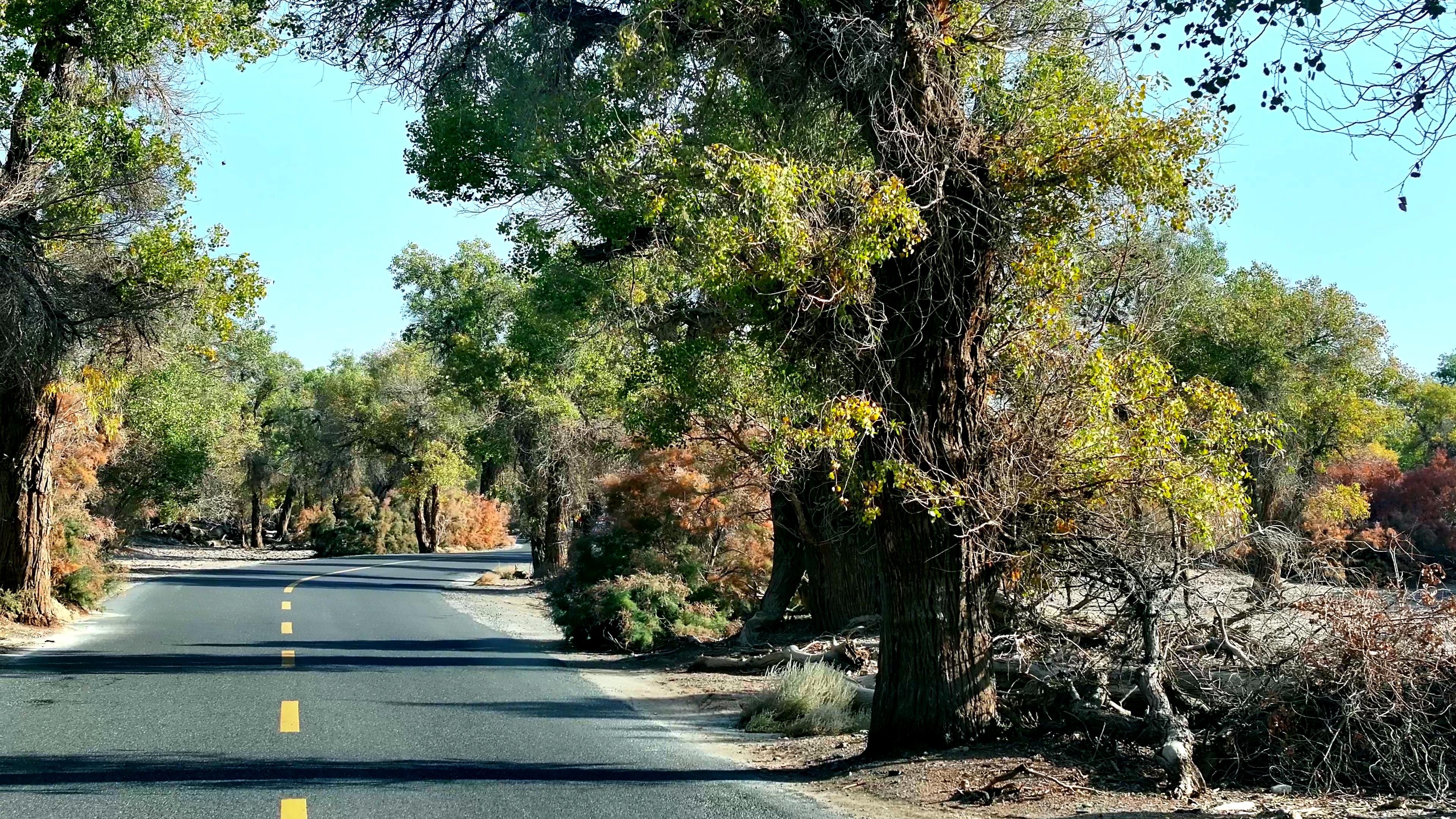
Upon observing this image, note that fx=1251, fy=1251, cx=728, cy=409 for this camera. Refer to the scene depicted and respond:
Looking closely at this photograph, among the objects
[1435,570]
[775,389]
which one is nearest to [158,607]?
[775,389]

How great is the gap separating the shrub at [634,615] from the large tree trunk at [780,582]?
0.77 meters

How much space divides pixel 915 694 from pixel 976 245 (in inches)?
141

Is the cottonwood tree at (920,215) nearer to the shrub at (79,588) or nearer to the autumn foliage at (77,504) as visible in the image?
the autumn foliage at (77,504)

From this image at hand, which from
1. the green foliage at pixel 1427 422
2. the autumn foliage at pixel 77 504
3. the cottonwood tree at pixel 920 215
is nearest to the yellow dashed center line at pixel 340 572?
the autumn foliage at pixel 77 504

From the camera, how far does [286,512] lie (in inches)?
2746

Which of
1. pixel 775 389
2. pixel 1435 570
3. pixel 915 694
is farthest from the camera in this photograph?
pixel 775 389

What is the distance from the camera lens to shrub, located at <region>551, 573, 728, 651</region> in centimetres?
1894

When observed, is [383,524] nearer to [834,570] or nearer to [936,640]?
[834,570]

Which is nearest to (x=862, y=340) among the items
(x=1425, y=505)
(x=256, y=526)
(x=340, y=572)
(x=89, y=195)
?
(x=89, y=195)

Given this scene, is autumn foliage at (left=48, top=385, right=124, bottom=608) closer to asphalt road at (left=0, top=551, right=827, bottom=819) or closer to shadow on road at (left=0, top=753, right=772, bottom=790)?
asphalt road at (left=0, top=551, right=827, bottom=819)

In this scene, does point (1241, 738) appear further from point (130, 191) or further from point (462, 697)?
point (130, 191)

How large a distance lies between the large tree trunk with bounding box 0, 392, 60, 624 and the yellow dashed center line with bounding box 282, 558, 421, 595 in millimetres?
9925

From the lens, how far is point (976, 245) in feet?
32.6

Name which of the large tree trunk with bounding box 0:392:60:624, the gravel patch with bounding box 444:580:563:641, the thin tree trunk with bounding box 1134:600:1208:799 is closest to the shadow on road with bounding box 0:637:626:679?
the gravel patch with bounding box 444:580:563:641
